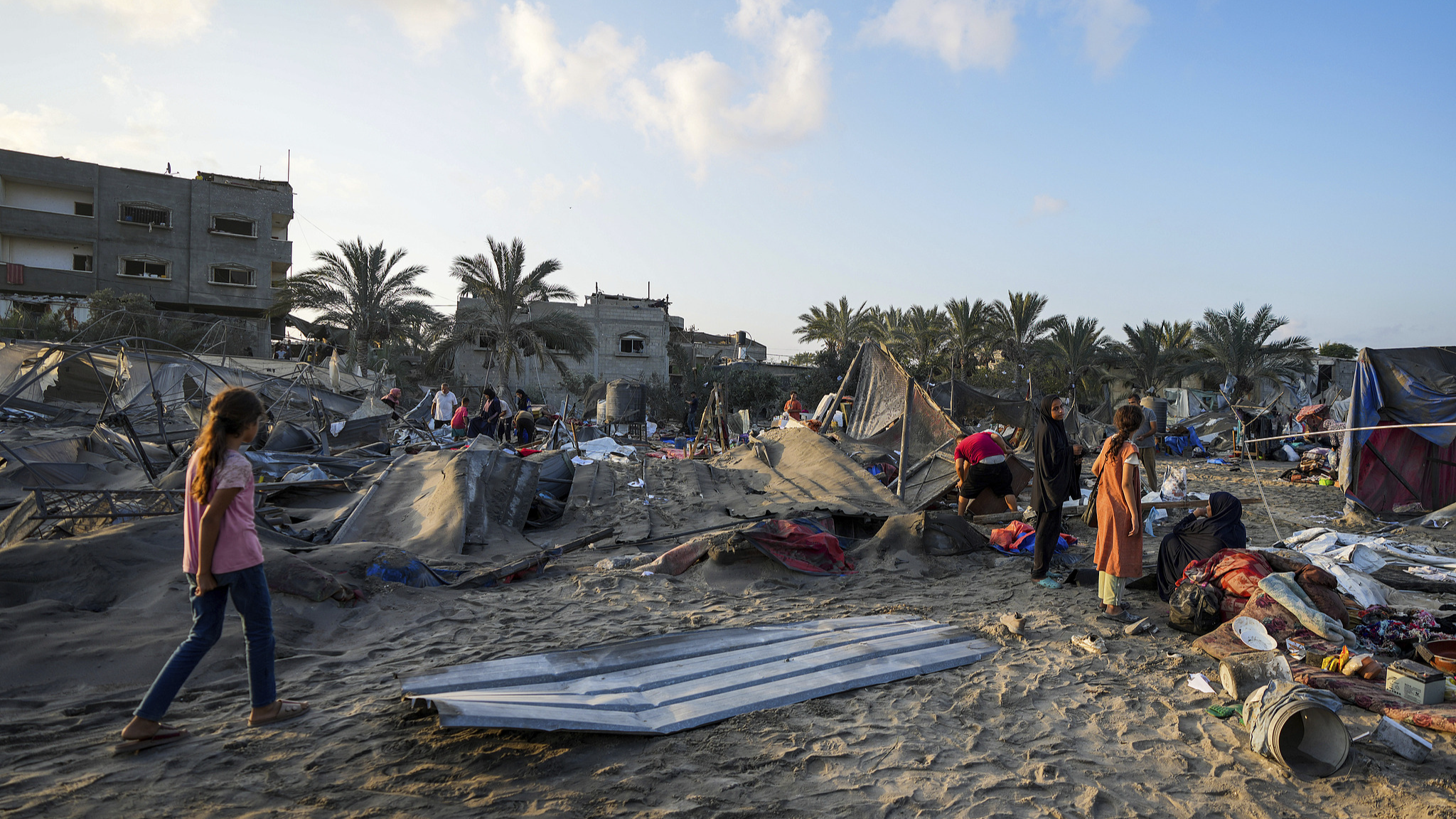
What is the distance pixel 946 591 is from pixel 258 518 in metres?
6.13

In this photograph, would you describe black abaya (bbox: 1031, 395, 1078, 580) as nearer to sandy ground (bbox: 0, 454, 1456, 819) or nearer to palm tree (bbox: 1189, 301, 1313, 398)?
sandy ground (bbox: 0, 454, 1456, 819)

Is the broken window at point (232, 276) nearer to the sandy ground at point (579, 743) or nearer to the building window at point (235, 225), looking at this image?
the building window at point (235, 225)

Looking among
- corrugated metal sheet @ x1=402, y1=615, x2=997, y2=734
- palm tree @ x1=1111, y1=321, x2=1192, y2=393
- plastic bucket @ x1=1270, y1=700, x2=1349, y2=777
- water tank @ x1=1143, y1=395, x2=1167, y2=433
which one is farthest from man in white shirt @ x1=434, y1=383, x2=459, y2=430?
palm tree @ x1=1111, y1=321, x2=1192, y2=393

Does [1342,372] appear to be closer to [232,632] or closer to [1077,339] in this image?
[1077,339]

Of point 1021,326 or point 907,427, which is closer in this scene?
point 907,427

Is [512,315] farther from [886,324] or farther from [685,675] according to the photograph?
[685,675]

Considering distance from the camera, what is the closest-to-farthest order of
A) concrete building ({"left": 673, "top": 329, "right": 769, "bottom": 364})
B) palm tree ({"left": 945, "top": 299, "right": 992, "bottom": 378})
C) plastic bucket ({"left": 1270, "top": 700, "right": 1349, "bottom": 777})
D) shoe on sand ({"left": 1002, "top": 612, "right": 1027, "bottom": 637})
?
1. plastic bucket ({"left": 1270, "top": 700, "right": 1349, "bottom": 777})
2. shoe on sand ({"left": 1002, "top": 612, "right": 1027, "bottom": 637})
3. palm tree ({"left": 945, "top": 299, "right": 992, "bottom": 378})
4. concrete building ({"left": 673, "top": 329, "right": 769, "bottom": 364})

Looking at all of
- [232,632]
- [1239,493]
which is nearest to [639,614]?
[232,632]

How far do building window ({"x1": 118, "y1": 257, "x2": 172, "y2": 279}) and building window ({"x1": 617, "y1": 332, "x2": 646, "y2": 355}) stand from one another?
19.4 m

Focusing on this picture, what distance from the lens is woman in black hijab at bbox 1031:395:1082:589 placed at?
593 cm

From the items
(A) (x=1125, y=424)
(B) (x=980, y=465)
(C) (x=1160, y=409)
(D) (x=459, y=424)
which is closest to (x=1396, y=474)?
(B) (x=980, y=465)

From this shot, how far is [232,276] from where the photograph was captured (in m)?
33.3

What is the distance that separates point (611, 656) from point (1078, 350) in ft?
88.7

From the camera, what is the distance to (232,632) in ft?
13.5
